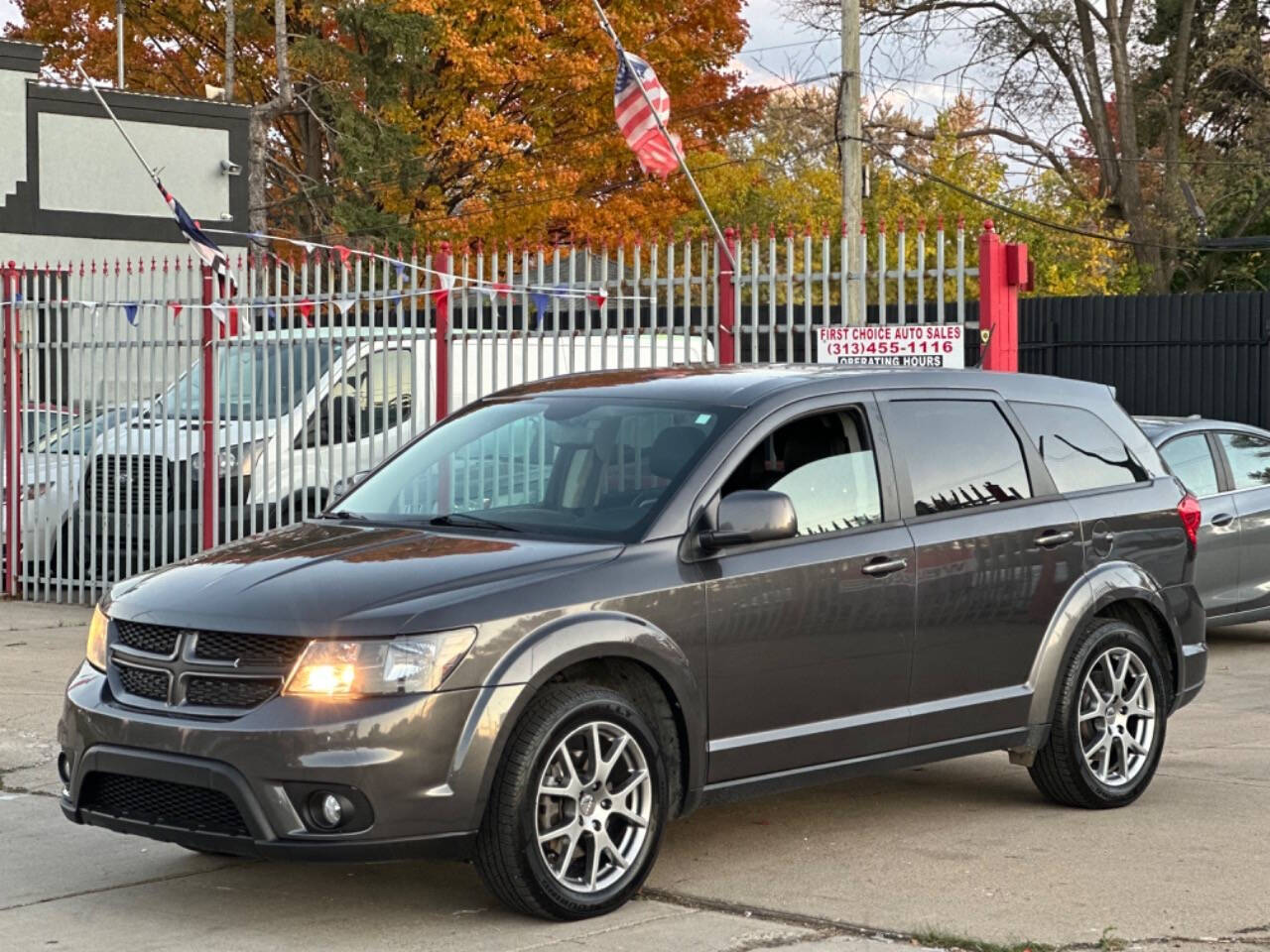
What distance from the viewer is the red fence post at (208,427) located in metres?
14.2

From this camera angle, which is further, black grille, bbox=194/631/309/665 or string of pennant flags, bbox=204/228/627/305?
string of pennant flags, bbox=204/228/627/305

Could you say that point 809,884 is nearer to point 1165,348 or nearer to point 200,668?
point 200,668

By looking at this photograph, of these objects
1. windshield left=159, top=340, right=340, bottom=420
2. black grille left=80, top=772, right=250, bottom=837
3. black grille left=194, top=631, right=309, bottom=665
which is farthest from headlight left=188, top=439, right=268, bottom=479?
black grille left=194, top=631, right=309, bottom=665

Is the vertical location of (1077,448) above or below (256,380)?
below

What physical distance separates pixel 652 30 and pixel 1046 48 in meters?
8.42

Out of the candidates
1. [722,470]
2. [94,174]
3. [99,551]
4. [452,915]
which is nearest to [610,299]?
[99,551]

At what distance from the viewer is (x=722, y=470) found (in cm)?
670

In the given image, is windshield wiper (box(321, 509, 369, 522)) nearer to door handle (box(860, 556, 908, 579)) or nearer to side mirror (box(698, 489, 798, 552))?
side mirror (box(698, 489, 798, 552))

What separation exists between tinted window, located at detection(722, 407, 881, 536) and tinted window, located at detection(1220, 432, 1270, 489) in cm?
619

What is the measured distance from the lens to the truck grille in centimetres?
588

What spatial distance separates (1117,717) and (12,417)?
1030 centimetres

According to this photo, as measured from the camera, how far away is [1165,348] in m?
19.9

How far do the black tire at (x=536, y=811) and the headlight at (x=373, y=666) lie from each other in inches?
13.7

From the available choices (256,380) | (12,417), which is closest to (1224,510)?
(256,380)
